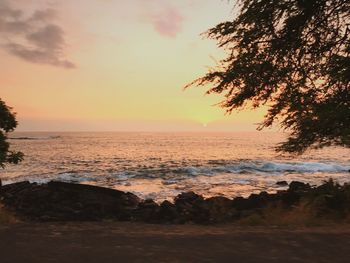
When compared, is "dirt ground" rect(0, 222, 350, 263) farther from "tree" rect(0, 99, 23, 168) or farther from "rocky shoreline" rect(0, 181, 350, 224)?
"tree" rect(0, 99, 23, 168)

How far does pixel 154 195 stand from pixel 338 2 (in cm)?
1956

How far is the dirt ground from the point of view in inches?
244

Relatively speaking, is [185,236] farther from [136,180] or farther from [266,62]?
[136,180]

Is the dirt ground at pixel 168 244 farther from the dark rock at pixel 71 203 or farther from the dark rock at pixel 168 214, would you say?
the dark rock at pixel 168 214

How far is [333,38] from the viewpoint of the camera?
1266 cm

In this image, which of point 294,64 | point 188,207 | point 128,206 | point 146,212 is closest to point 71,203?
Result: point 128,206

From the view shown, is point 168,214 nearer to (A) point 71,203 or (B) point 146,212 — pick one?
(B) point 146,212

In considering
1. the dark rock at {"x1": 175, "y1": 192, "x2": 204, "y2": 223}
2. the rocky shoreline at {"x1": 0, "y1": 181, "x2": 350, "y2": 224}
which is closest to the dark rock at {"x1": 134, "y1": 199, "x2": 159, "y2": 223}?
the rocky shoreline at {"x1": 0, "y1": 181, "x2": 350, "y2": 224}

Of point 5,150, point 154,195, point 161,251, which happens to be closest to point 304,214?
point 161,251

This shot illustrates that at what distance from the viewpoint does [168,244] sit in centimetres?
691

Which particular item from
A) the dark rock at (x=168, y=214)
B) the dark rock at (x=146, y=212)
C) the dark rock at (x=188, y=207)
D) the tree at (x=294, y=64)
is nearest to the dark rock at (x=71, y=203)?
the dark rock at (x=146, y=212)

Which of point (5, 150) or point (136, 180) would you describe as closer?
point (5, 150)

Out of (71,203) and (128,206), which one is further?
(128,206)

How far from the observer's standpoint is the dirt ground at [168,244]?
20.3 feet
